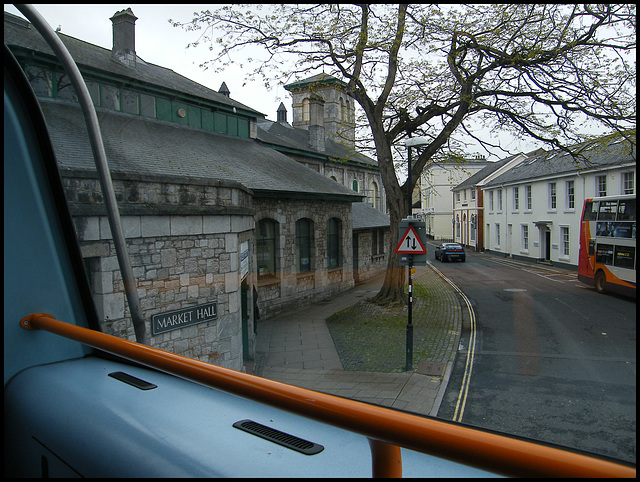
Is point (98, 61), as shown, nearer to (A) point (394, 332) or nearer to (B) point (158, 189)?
(B) point (158, 189)

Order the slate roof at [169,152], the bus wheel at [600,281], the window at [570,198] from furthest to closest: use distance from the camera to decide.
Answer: the slate roof at [169,152] → the window at [570,198] → the bus wheel at [600,281]

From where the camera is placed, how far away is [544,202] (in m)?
1.98

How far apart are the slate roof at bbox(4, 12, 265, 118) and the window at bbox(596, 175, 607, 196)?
213cm

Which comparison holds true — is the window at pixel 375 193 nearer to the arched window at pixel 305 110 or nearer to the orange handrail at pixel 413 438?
the arched window at pixel 305 110

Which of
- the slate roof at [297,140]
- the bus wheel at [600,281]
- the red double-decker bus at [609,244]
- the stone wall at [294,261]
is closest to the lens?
the red double-decker bus at [609,244]

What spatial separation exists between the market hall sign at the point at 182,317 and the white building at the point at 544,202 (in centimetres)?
302

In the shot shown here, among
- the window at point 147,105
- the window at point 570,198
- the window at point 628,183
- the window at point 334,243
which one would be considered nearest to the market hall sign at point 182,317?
the window at point 147,105

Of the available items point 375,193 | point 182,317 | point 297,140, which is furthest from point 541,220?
point 375,193

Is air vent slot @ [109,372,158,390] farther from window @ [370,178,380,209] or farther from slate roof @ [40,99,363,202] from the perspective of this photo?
window @ [370,178,380,209]

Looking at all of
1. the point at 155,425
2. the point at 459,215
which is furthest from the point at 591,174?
the point at 155,425

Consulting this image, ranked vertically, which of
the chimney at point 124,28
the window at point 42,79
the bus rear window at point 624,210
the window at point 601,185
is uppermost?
the window at point 42,79

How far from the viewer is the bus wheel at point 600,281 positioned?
138 centimetres

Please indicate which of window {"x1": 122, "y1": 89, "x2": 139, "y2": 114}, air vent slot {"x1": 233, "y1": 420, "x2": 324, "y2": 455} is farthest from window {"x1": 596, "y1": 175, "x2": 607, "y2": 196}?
window {"x1": 122, "y1": 89, "x2": 139, "y2": 114}

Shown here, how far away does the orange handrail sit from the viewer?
1.73ft
